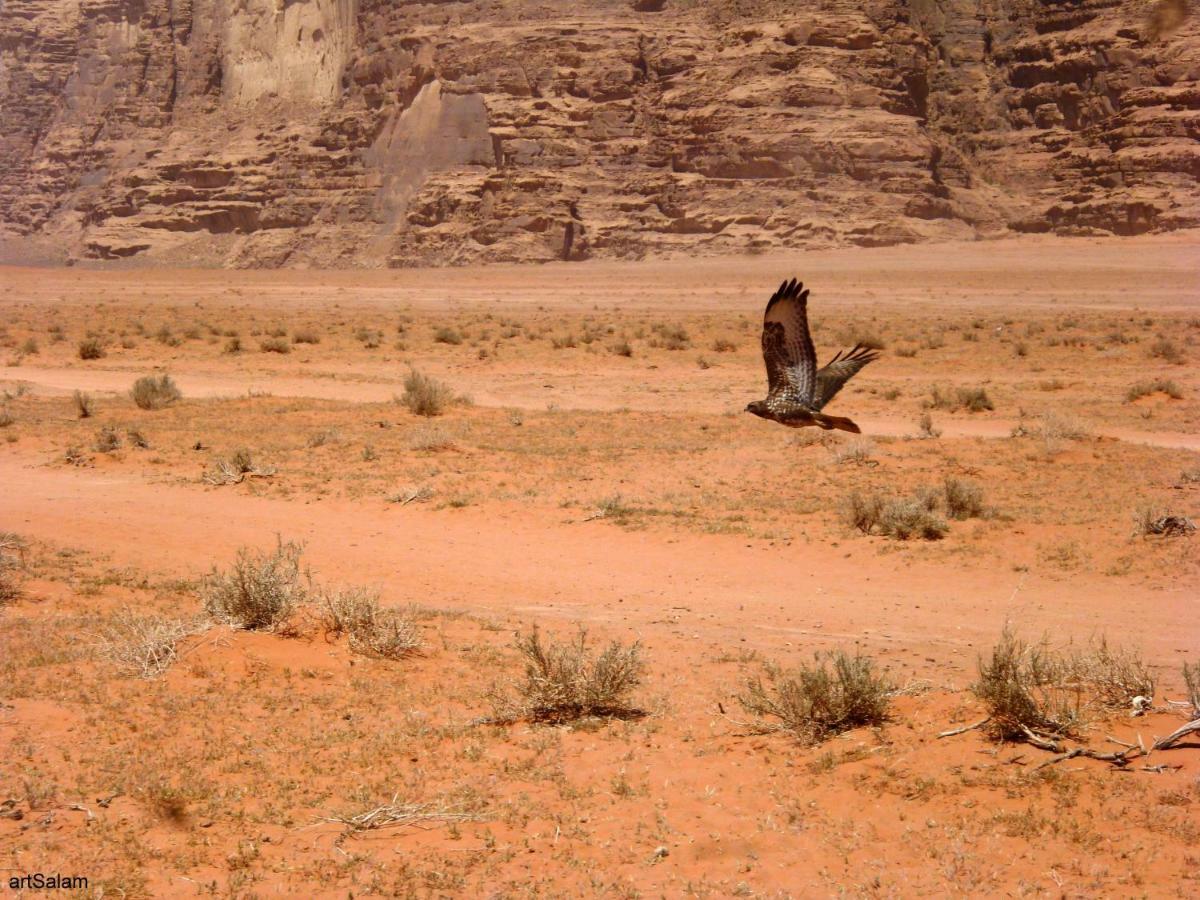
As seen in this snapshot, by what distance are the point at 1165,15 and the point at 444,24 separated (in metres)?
83.9

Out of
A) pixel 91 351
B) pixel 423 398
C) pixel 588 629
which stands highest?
pixel 91 351

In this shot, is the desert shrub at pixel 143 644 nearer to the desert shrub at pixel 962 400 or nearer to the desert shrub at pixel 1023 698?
the desert shrub at pixel 1023 698

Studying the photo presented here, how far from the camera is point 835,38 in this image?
73875mm

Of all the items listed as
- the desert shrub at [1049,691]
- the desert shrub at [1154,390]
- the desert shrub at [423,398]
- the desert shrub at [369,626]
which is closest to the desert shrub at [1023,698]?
the desert shrub at [1049,691]

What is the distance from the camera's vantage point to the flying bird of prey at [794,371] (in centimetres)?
832

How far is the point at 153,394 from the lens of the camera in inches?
811

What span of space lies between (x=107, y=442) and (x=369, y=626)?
957cm

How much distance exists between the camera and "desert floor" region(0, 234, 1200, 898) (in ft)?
17.4

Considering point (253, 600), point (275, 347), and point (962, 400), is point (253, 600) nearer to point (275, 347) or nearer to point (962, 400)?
point (962, 400)

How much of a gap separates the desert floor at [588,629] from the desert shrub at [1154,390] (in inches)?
3.4

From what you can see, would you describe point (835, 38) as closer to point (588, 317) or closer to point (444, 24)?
point (444, 24)

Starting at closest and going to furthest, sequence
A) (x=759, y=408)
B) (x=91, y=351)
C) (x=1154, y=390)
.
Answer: (x=759, y=408), (x=1154, y=390), (x=91, y=351)

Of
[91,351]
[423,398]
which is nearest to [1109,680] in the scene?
[423,398]

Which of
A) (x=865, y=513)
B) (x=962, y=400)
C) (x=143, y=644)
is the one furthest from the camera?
(x=962, y=400)
